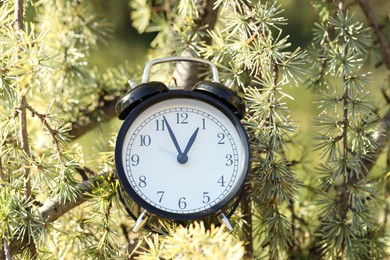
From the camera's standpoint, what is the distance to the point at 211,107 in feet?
3.85

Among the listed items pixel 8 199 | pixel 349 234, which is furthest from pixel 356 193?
pixel 8 199

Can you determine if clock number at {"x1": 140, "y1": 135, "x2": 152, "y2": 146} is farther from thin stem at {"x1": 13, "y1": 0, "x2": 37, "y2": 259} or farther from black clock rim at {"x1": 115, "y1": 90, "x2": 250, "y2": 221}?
thin stem at {"x1": 13, "y1": 0, "x2": 37, "y2": 259}

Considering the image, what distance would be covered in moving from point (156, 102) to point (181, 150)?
8 cm

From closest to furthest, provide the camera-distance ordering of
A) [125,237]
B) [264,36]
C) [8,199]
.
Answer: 1. [8,199]
2. [264,36]
3. [125,237]

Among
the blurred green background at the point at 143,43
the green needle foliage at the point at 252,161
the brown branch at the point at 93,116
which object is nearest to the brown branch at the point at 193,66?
the green needle foliage at the point at 252,161

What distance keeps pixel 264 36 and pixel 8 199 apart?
1.45 ft

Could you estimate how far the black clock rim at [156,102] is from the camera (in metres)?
1.13

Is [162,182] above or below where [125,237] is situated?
above

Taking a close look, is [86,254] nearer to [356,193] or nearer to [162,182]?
[162,182]

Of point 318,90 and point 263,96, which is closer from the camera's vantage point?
point 263,96

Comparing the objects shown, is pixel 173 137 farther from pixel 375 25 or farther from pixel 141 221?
pixel 375 25

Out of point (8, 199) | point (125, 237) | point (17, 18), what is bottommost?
point (125, 237)

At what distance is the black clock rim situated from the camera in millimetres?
1135

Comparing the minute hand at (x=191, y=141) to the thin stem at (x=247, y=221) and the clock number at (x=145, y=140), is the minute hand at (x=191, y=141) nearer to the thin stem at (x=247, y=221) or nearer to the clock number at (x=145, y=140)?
the clock number at (x=145, y=140)
